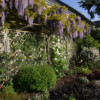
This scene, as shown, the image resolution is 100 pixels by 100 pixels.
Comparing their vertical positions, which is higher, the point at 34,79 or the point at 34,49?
the point at 34,49

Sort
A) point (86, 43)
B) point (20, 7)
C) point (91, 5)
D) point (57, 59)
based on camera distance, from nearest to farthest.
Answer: point (20, 7) < point (57, 59) < point (86, 43) < point (91, 5)

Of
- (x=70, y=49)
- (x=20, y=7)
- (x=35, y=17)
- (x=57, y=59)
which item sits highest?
(x=20, y=7)

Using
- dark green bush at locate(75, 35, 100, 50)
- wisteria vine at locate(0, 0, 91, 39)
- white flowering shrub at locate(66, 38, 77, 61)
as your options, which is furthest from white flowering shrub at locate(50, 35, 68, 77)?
dark green bush at locate(75, 35, 100, 50)

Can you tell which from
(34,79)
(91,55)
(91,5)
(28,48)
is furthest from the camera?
(91,5)

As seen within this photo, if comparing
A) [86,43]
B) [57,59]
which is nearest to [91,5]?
[86,43]

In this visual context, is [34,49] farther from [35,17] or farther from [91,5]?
[91,5]

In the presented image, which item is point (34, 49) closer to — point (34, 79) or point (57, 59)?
point (57, 59)

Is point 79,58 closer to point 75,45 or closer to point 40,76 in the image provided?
point 75,45

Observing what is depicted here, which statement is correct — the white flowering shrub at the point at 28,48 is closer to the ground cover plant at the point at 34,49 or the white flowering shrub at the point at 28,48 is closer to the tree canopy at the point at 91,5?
the ground cover plant at the point at 34,49

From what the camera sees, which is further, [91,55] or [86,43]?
[86,43]

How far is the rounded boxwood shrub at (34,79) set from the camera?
16.0ft

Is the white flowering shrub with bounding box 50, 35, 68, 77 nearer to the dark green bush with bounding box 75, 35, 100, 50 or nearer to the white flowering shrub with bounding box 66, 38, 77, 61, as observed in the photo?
the white flowering shrub with bounding box 66, 38, 77, 61

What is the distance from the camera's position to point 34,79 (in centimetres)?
484

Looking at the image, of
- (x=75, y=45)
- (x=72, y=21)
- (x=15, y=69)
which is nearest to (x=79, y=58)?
(x=75, y=45)
